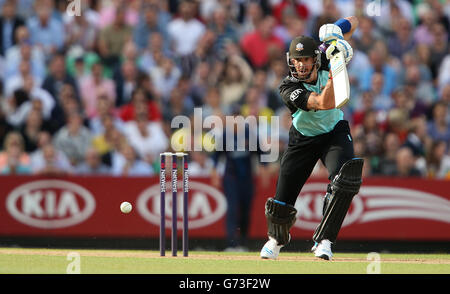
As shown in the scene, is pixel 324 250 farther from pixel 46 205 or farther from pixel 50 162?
pixel 50 162

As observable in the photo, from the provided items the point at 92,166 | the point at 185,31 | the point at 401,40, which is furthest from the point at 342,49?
the point at 401,40

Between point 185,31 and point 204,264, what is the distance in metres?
7.47

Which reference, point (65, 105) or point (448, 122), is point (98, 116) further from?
point (448, 122)

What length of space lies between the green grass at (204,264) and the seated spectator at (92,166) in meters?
2.94

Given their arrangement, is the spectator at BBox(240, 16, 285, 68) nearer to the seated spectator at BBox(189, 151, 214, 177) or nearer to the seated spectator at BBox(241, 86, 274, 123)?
the seated spectator at BBox(241, 86, 274, 123)

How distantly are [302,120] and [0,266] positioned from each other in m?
3.28

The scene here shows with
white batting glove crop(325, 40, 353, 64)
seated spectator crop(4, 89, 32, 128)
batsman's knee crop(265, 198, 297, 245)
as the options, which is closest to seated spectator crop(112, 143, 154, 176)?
seated spectator crop(4, 89, 32, 128)

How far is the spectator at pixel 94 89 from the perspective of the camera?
15383 mm

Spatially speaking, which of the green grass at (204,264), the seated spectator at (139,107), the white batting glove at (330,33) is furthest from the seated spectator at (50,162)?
the white batting glove at (330,33)

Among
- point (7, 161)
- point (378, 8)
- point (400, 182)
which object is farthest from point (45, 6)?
point (400, 182)

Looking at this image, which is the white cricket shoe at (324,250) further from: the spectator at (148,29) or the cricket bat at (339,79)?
the spectator at (148,29)

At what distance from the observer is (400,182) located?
13.3 m

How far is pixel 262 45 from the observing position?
16.1 meters

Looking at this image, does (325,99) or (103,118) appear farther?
(103,118)
